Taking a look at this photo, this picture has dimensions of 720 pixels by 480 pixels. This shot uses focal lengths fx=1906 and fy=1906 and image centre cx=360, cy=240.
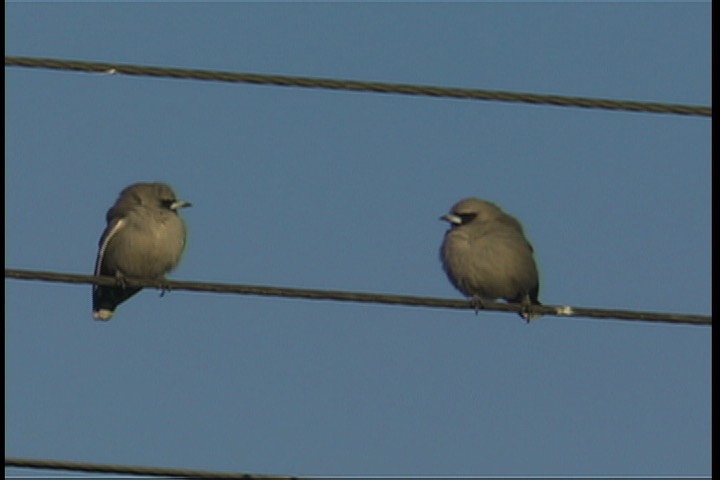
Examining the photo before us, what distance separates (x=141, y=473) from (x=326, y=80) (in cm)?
216

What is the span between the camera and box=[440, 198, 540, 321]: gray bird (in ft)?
43.7

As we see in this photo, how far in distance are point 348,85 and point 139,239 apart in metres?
4.89

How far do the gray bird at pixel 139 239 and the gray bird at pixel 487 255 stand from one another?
1956 mm

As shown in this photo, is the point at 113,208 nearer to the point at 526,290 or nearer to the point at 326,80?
the point at 526,290

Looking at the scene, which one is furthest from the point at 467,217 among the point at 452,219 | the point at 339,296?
the point at 339,296

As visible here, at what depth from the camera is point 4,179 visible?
10156 mm

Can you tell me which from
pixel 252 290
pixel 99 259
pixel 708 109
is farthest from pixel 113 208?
pixel 708 109

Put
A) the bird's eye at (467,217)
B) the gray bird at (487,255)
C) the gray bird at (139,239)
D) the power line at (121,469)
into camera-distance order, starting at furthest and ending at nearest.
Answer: the bird's eye at (467,217) → the gray bird at (139,239) → the gray bird at (487,255) → the power line at (121,469)

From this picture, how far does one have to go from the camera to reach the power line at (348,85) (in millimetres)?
8992

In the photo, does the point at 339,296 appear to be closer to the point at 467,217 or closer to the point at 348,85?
the point at 348,85

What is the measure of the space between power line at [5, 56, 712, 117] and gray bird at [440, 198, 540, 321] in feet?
13.3

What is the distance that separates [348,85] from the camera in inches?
354

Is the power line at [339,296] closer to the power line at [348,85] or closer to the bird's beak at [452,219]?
the power line at [348,85]

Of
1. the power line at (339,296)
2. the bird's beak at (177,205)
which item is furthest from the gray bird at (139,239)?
the power line at (339,296)
